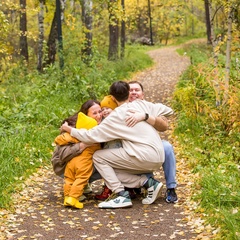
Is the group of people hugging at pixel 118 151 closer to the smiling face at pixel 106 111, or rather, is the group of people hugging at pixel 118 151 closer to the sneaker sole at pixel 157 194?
the sneaker sole at pixel 157 194

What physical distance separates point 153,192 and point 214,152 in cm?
226

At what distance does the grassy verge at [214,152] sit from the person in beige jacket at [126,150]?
2.45ft

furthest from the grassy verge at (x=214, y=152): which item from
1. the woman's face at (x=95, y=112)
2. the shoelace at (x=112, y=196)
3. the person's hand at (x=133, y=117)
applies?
the woman's face at (x=95, y=112)

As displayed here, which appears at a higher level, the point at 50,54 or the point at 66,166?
the point at 50,54

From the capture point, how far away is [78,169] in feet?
19.8

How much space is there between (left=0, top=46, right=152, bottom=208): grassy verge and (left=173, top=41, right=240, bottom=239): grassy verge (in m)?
2.55

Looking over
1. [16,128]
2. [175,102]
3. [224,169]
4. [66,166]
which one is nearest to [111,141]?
[66,166]

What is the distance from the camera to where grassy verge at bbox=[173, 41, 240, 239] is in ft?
16.9

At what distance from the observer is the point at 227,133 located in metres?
8.98

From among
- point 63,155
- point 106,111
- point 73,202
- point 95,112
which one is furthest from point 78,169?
point 106,111

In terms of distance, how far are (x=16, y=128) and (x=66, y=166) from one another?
124 inches

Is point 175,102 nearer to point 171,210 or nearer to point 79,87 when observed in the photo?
point 79,87

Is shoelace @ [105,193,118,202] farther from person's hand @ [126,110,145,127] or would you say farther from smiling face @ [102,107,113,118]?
→ smiling face @ [102,107,113,118]

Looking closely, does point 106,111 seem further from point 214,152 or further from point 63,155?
point 214,152
